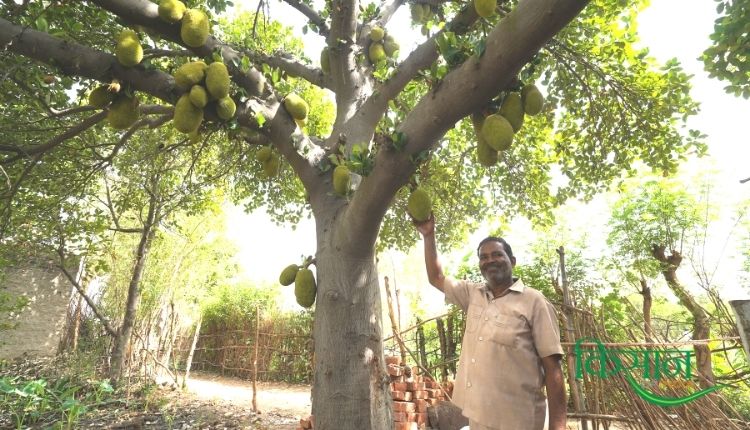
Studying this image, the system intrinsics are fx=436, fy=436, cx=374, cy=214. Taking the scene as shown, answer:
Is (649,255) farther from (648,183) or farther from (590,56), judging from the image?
(590,56)

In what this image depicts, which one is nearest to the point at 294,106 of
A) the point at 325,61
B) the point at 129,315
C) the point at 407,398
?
the point at 325,61

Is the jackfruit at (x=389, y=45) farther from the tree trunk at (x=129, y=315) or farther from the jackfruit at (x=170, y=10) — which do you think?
the tree trunk at (x=129, y=315)

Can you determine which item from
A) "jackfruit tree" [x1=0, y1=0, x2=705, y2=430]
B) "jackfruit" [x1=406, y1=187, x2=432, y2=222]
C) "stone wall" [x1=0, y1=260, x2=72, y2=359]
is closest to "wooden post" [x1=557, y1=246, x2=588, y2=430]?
"jackfruit tree" [x1=0, y1=0, x2=705, y2=430]

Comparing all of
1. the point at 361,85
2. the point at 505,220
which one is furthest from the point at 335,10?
the point at 505,220

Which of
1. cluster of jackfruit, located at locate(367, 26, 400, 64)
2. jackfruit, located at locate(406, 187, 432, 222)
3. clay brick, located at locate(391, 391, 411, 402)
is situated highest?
cluster of jackfruit, located at locate(367, 26, 400, 64)

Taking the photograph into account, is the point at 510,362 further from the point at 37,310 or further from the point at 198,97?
the point at 37,310

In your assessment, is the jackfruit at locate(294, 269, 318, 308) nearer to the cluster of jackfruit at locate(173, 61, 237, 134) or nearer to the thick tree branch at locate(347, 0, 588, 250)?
the thick tree branch at locate(347, 0, 588, 250)

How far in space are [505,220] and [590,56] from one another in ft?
9.27

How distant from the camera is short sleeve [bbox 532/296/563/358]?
85.4 inches

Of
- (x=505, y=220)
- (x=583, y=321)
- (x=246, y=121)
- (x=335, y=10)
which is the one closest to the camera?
(x=246, y=121)

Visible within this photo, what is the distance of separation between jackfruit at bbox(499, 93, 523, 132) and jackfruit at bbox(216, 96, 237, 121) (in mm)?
1430

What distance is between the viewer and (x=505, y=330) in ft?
7.52

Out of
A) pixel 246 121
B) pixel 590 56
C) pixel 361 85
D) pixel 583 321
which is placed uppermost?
pixel 590 56

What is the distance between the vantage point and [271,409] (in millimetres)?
7902
